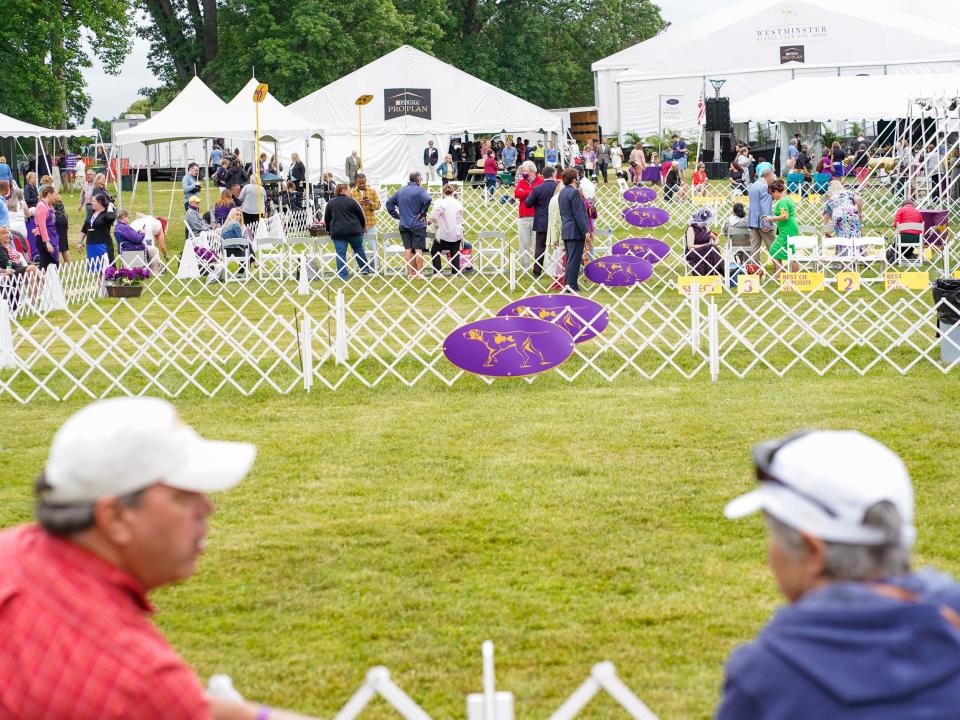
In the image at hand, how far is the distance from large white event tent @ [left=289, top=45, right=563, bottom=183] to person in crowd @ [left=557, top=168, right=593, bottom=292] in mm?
19004

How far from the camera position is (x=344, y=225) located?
19859 millimetres

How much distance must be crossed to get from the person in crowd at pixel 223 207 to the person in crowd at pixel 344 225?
3851 mm

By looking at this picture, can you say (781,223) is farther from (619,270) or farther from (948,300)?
(948,300)

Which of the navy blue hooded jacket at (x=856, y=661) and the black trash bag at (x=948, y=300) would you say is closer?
the navy blue hooded jacket at (x=856, y=661)

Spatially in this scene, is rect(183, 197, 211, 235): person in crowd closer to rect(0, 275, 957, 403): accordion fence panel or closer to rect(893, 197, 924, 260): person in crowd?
rect(0, 275, 957, 403): accordion fence panel

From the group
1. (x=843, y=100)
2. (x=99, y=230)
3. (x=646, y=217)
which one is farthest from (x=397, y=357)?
(x=843, y=100)

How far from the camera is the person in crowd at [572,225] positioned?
56.0 feet

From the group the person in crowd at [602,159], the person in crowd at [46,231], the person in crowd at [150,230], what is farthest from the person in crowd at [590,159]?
the person in crowd at [46,231]

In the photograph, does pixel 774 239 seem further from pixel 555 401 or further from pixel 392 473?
pixel 392 473

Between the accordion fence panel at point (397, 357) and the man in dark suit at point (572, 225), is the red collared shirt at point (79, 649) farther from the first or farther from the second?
the man in dark suit at point (572, 225)

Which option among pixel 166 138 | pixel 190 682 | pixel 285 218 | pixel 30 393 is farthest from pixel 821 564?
pixel 285 218

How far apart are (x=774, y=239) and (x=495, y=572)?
530 inches

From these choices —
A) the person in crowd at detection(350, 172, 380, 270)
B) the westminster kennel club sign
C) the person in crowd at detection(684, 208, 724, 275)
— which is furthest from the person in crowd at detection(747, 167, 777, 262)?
the westminster kennel club sign

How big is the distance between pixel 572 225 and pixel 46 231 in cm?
846
